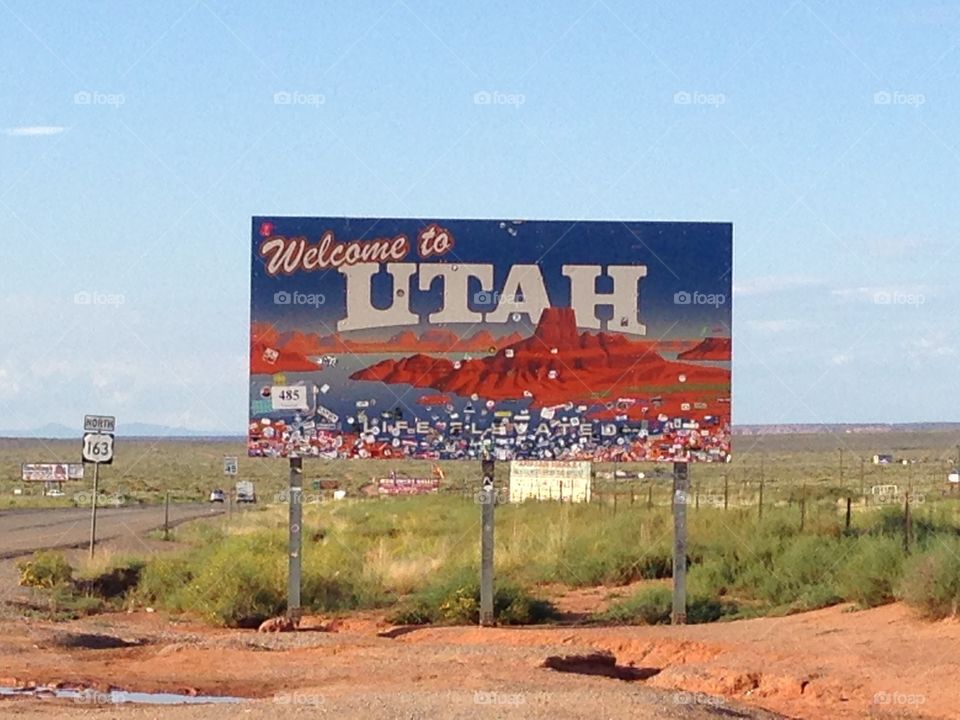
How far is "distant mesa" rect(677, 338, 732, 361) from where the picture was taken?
2252 cm

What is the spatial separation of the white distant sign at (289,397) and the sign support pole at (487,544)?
2.59 meters

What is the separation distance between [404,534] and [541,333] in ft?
56.6

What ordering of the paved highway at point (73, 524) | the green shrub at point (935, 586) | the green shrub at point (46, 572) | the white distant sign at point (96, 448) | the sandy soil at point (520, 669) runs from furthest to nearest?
the paved highway at point (73, 524), the white distant sign at point (96, 448), the green shrub at point (46, 572), the green shrub at point (935, 586), the sandy soil at point (520, 669)

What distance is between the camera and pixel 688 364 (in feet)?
74.0

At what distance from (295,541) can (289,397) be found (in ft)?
6.88

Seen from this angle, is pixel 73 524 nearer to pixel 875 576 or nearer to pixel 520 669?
pixel 875 576

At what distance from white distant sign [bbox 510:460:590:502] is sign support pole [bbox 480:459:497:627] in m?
23.6

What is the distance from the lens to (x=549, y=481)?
50.7 m

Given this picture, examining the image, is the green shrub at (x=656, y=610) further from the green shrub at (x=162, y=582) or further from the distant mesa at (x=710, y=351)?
the green shrub at (x=162, y=582)

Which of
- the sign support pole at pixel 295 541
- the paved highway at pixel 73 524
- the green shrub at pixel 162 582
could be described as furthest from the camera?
the paved highway at pixel 73 524

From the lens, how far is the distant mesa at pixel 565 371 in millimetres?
22547

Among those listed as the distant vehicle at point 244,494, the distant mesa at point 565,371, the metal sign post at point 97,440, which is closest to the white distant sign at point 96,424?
the metal sign post at point 97,440

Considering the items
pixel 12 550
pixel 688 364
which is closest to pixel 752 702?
pixel 688 364

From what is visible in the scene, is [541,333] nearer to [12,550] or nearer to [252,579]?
[252,579]
